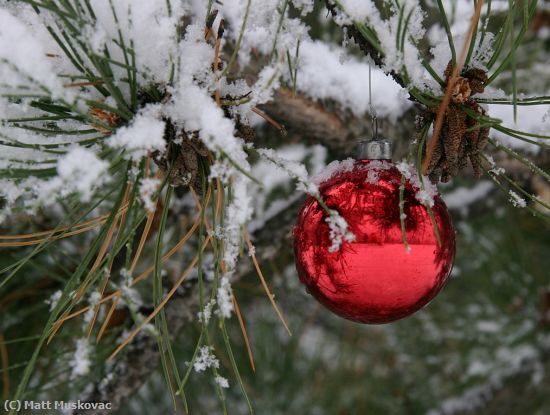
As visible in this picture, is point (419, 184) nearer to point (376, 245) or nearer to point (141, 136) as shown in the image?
point (376, 245)

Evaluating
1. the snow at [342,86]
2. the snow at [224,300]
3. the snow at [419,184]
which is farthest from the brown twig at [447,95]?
the snow at [342,86]

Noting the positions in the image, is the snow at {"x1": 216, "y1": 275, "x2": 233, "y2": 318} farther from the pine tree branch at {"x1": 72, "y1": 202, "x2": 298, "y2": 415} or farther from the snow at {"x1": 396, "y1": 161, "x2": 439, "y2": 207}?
the pine tree branch at {"x1": 72, "y1": 202, "x2": 298, "y2": 415}

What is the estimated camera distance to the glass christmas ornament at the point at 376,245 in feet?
1.28

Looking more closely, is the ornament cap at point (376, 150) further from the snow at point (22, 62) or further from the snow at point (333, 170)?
the snow at point (22, 62)

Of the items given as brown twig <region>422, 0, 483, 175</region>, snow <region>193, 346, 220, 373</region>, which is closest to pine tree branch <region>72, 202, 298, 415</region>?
snow <region>193, 346, 220, 373</region>

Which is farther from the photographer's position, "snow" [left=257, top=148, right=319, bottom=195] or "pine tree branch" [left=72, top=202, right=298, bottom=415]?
"pine tree branch" [left=72, top=202, right=298, bottom=415]

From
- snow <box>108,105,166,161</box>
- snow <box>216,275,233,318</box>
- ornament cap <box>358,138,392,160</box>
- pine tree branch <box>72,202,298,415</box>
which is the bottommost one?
pine tree branch <box>72,202,298,415</box>

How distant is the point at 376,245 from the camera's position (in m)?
0.39

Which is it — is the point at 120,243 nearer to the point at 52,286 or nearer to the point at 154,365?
the point at 154,365

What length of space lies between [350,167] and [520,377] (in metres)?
0.96

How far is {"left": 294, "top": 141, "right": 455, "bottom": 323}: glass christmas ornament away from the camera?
39 centimetres

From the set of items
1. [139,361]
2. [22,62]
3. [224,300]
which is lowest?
[139,361]

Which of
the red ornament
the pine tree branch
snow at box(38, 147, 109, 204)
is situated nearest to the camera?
snow at box(38, 147, 109, 204)

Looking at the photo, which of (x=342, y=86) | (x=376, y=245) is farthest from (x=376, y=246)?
(x=342, y=86)
